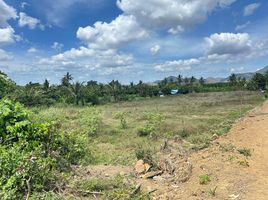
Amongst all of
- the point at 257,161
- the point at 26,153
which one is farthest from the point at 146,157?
the point at 26,153

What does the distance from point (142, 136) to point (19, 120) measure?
A: 9889mm

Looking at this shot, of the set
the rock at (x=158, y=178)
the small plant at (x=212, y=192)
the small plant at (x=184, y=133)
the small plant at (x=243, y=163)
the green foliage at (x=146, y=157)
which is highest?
the green foliage at (x=146, y=157)

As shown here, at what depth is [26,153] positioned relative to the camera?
6715 mm

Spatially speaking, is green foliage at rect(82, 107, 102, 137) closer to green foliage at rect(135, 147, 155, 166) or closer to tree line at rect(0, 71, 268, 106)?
green foliage at rect(135, 147, 155, 166)

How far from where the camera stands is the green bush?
19.5ft

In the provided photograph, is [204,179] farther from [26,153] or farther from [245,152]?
[26,153]

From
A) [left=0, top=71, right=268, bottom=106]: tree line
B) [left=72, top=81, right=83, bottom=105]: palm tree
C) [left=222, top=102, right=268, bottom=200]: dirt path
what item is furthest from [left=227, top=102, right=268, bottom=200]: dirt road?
[left=72, top=81, right=83, bottom=105]: palm tree

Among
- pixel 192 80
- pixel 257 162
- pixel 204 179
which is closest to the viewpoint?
pixel 204 179

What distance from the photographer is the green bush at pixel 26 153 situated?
19.5 feet

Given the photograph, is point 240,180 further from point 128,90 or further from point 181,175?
point 128,90

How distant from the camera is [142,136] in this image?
1717 centimetres

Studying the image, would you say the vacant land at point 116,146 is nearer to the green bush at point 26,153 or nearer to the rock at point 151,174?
the rock at point 151,174

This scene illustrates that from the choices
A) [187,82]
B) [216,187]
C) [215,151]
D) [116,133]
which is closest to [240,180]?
[216,187]

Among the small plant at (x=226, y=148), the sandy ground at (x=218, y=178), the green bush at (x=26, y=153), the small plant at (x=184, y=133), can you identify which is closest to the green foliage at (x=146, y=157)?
the sandy ground at (x=218, y=178)
